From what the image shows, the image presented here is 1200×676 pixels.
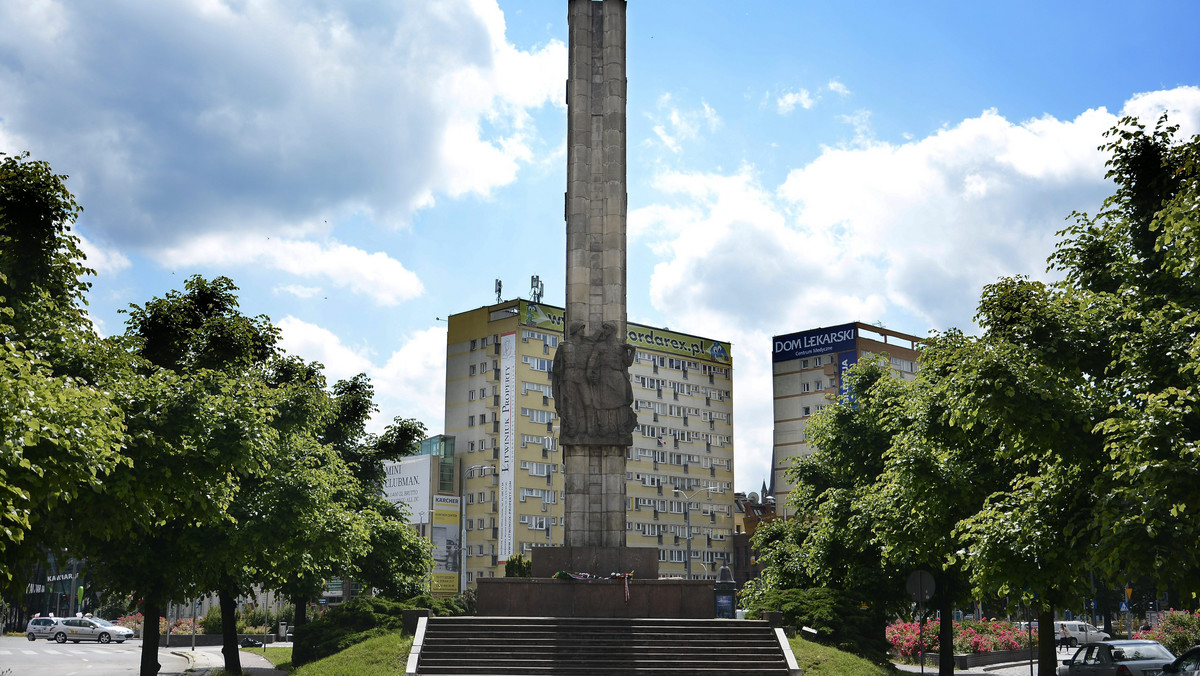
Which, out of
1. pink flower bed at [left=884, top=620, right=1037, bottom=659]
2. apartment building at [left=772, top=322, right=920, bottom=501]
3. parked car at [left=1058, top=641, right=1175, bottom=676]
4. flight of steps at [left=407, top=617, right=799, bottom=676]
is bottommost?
pink flower bed at [left=884, top=620, right=1037, bottom=659]

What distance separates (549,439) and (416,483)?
47.4 ft

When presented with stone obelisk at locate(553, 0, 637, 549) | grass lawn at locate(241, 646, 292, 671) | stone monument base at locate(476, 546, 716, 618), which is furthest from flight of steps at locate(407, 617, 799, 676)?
grass lawn at locate(241, 646, 292, 671)

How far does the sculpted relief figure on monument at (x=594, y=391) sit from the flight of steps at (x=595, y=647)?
6.45m

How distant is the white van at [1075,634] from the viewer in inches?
2388

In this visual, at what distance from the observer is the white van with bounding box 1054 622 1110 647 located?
6066 centimetres

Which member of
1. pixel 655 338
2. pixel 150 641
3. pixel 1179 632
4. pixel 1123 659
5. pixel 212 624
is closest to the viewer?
pixel 150 641

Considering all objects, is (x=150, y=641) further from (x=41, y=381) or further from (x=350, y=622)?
(x=41, y=381)

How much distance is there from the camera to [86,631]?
67.7 meters

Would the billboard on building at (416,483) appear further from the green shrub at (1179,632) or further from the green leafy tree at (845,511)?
the green shrub at (1179,632)

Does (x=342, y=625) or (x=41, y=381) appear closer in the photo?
(x=41, y=381)

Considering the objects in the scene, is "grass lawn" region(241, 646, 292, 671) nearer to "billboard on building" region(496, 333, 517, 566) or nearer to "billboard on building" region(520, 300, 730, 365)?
"billboard on building" region(496, 333, 517, 566)

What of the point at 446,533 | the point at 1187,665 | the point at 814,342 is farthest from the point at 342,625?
the point at 814,342

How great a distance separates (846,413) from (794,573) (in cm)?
592

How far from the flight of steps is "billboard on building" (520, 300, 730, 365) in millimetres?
70905
